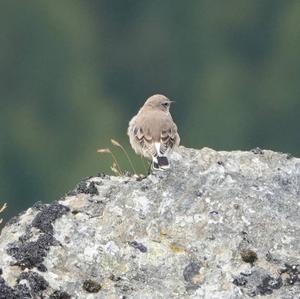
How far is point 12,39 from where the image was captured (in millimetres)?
110000

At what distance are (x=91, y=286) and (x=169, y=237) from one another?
0.75m

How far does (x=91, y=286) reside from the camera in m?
10.0

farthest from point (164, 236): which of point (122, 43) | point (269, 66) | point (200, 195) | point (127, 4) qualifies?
point (127, 4)

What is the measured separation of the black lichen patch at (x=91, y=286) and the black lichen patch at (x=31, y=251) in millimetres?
290

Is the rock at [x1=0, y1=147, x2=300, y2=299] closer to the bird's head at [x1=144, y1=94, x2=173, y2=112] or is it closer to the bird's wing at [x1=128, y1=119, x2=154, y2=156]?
the bird's wing at [x1=128, y1=119, x2=154, y2=156]

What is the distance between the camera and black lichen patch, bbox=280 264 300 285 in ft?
33.1

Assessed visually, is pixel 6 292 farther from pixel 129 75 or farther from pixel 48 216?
pixel 129 75

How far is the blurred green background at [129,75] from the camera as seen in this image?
285ft

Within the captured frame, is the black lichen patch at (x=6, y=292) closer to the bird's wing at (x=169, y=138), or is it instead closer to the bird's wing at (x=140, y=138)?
the bird's wing at (x=169, y=138)

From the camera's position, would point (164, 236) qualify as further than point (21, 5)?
No

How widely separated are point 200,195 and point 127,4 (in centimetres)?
11206

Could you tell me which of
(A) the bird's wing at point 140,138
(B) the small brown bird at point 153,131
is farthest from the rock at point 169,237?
(A) the bird's wing at point 140,138

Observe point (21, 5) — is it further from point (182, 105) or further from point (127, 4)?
point (182, 105)

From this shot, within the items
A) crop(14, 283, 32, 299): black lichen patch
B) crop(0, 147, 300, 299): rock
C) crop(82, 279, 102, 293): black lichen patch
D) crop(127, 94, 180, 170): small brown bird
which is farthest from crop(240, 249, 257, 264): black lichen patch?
crop(127, 94, 180, 170): small brown bird
